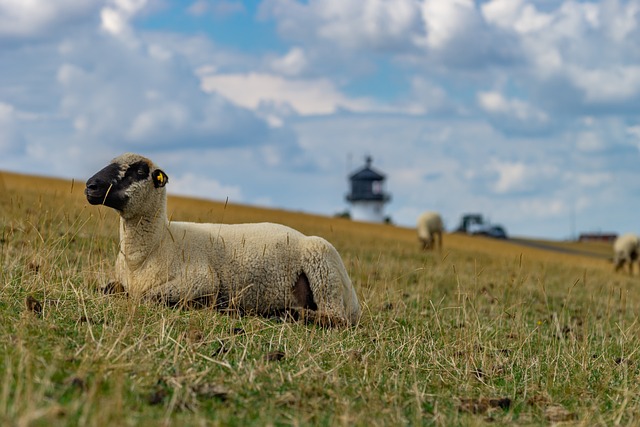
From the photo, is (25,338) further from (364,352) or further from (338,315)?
(338,315)

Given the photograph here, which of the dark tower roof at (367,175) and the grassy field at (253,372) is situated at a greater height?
the dark tower roof at (367,175)

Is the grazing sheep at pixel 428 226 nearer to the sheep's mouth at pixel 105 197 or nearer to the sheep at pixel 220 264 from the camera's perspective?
the sheep at pixel 220 264

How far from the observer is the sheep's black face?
8.77 meters

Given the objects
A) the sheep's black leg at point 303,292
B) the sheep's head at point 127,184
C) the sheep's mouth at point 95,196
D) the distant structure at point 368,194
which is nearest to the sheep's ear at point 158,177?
the sheep's head at point 127,184

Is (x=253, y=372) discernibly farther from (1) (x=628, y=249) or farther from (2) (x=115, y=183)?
(1) (x=628, y=249)

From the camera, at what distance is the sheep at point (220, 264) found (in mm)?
9375

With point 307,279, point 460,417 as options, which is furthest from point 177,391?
point 307,279

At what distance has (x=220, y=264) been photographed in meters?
9.69

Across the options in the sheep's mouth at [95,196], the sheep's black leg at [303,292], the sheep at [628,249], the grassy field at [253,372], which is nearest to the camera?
the grassy field at [253,372]

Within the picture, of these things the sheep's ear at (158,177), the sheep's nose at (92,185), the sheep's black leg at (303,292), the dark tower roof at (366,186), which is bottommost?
the sheep's black leg at (303,292)

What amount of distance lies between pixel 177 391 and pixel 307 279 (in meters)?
4.13

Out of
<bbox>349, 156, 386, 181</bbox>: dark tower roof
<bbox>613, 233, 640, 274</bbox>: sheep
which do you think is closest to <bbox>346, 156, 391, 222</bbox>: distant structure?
<bbox>349, 156, 386, 181</bbox>: dark tower roof

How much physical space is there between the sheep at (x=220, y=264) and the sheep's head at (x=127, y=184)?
12 mm

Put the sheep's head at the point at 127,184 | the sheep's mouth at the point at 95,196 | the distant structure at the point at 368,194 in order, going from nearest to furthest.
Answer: the sheep's mouth at the point at 95,196 → the sheep's head at the point at 127,184 → the distant structure at the point at 368,194
